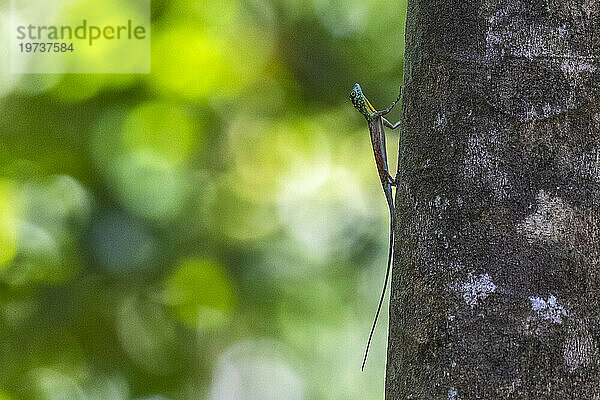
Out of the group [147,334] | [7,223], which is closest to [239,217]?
[147,334]

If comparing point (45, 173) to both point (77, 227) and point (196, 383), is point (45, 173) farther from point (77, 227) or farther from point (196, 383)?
point (196, 383)

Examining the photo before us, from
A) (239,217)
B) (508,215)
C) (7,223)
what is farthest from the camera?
(239,217)

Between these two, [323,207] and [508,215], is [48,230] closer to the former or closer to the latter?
[323,207]

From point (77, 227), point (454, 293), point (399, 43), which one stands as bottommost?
point (454, 293)

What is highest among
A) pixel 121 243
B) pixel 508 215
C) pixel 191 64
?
pixel 191 64

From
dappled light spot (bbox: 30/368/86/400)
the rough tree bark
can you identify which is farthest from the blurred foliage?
the rough tree bark

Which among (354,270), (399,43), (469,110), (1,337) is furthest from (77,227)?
(469,110)

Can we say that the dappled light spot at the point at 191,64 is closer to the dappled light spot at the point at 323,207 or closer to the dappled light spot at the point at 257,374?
the dappled light spot at the point at 323,207
